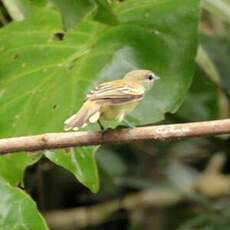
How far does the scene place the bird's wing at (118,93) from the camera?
4.50 feet

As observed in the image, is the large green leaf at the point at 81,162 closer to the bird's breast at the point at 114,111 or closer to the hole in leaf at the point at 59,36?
the bird's breast at the point at 114,111

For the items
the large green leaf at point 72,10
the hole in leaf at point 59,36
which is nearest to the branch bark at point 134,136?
the large green leaf at point 72,10

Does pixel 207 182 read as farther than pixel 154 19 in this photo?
Yes

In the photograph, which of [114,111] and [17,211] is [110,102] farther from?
[17,211]

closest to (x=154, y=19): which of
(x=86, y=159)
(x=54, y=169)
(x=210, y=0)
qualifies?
(x=210, y=0)

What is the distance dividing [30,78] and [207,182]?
4.73 feet

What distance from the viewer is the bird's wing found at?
54.0 inches

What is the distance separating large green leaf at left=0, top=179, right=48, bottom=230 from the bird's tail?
0.16 meters

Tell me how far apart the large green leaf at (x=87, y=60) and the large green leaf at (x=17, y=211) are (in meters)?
0.15

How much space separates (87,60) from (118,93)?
0.33 metres

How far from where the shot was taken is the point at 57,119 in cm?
162

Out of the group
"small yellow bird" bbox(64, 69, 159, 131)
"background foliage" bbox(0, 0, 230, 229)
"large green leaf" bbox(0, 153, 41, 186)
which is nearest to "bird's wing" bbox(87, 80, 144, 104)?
"small yellow bird" bbox(64, 69, 159, 131)

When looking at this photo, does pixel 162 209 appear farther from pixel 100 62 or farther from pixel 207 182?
pixel 100 62

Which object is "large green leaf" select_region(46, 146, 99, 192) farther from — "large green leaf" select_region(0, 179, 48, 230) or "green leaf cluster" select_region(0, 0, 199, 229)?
"large green leaf" select_region(0, 179, 48, 230)
